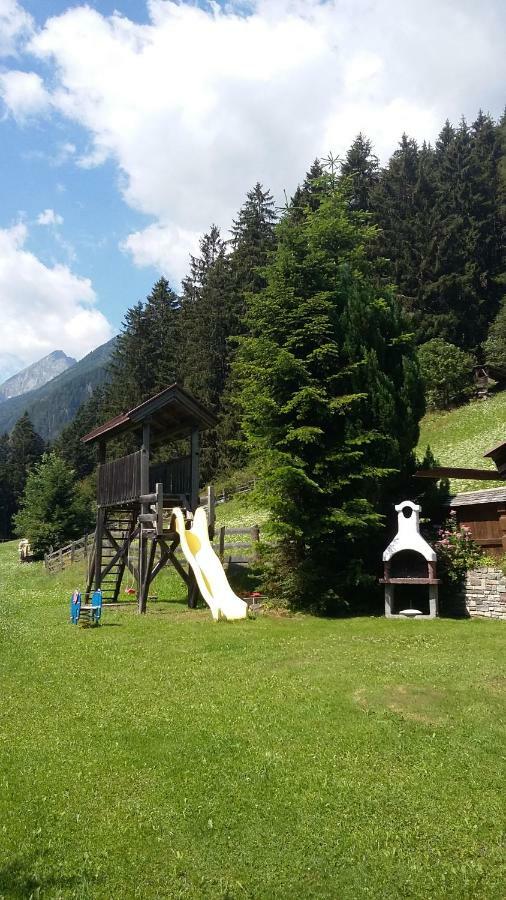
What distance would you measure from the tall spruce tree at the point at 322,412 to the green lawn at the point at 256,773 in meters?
5.50

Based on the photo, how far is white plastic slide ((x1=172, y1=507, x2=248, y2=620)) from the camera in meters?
16.1

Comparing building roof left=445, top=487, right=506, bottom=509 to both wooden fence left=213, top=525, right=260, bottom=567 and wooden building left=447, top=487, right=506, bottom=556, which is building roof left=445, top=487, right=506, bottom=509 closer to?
wooden building left=447, top=487, right=506, bottom=556

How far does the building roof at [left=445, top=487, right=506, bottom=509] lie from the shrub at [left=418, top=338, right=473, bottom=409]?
81.4ft

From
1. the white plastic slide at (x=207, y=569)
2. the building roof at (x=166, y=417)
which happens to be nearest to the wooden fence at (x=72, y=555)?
the building roof at (x=166, y=417)

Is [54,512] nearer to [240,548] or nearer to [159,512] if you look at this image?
[240,548]

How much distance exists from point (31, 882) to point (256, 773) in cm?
250

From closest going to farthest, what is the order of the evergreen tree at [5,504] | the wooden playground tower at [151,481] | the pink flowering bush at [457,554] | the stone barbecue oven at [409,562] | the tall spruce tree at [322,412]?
the stone barbecue oven at [409,562] < the pink flowering bush at [457,554] < the tall spruce tree at [322,412] < the wooden playground tower at [151,481] < the evergreen tree at [5,504]

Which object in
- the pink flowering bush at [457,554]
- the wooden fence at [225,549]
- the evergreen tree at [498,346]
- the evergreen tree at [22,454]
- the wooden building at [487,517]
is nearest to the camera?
the pink flowering bush at [457,554]

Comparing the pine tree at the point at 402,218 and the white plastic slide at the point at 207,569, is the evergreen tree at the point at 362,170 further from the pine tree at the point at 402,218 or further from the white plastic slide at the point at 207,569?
the white plastic slide at the point at 207,569

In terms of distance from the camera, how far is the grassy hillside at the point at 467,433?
31.0m

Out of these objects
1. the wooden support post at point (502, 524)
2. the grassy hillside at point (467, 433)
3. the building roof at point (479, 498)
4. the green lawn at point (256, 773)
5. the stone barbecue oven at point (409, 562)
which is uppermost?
the grassy hillside at point (467, 433)

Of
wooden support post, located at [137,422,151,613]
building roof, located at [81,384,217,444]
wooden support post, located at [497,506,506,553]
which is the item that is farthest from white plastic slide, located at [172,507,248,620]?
wooden support post, located at [497,506,506,553]

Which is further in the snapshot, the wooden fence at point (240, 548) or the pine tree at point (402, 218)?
the pine tree at point (402, 218)

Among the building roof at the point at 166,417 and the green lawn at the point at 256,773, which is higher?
the building roof at the point at 166,417
